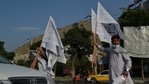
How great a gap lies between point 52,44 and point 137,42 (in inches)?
847

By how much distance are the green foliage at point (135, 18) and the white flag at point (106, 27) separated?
84.6ft

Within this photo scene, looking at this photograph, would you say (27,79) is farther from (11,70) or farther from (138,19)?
(138,19)

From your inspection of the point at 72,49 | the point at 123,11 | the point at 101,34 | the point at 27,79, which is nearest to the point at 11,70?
the point at 27,79

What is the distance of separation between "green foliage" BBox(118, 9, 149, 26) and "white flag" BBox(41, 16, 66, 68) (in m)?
25.8

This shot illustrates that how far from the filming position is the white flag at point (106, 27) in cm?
1448

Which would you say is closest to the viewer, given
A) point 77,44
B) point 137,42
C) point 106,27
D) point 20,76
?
point 20,76

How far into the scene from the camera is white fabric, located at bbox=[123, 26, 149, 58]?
129 feet

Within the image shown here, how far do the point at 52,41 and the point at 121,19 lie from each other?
2926 cm

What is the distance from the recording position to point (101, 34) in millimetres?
17109

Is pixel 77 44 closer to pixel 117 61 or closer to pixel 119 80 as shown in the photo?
pixel 117 61

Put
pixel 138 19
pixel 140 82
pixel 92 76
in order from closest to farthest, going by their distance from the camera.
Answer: pixel 140 82
pixel 92 76
pixel 138 19

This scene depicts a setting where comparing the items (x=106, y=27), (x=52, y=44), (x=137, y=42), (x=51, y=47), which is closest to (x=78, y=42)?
(x=137, y=42)

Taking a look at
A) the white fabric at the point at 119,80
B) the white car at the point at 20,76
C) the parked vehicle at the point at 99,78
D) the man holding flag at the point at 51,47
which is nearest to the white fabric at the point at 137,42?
the parked vehicle at the point at 99,78

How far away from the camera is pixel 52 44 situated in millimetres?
18922
